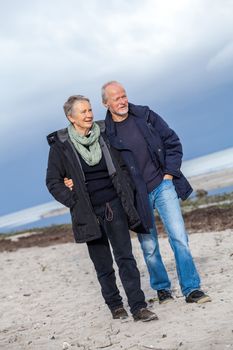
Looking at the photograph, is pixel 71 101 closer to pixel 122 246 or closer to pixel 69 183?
pixel 69 183

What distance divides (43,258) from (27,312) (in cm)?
817

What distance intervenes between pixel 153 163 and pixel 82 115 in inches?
39.8

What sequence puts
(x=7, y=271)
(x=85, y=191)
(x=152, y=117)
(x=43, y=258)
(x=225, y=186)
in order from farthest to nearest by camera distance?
(x=225, y=186) → (x=43, y=258) → (x=7, y=271) → (x=152, y=117) → (x=85, y=191)

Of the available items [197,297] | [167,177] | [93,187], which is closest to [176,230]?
[167,177]

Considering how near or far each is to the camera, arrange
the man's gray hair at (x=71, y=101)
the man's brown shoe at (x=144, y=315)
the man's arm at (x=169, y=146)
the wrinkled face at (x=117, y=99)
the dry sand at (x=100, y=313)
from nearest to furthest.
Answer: the dry sand at (x=100, y=313) → the man's brown shoe at (x=144, y=315) → the man's gray hair at (x=71, y=101) → the wrinkled face at (x=117, y=99) → the man's arm at (x=169, y=146)

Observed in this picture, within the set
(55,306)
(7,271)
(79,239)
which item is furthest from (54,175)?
(7,271)

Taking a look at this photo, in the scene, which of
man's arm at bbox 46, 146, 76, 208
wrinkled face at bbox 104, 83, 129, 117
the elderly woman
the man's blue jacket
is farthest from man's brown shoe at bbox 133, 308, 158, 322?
wrinkled face at bbox 104, 83, 129, 117

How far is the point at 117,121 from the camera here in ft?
22.4

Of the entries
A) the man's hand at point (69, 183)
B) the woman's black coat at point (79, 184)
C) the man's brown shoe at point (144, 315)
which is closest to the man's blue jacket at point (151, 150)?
the woman's black coat at point (79, 184)

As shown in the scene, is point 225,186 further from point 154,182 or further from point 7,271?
point 154,182

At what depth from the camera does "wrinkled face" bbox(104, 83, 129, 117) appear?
6613mm

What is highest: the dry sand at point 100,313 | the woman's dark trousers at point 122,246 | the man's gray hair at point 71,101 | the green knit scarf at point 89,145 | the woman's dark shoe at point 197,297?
the man's gray hair at point 71,101

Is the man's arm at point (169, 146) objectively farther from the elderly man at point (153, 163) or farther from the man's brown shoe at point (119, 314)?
the man's brown shoe at point (119, 314)

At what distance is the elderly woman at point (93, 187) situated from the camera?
21.1 ft
